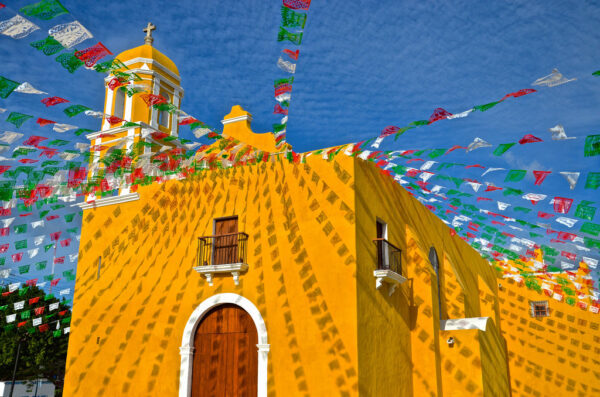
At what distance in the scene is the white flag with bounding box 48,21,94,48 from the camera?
691 cm

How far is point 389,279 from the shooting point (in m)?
12.1

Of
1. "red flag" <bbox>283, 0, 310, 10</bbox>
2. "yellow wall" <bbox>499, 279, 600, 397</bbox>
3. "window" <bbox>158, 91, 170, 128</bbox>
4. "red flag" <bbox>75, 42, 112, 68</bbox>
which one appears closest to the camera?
"red flag" <bbox>283, 0, 310, 10</bbox>

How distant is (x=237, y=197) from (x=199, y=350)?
382 centimetres

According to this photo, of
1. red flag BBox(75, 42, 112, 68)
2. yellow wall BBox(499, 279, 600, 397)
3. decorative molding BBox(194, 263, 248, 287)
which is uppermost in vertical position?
red flag BBox(75, 42, 112, 68)

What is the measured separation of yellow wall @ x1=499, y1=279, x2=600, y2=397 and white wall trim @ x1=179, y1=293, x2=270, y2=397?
12066 millimetres

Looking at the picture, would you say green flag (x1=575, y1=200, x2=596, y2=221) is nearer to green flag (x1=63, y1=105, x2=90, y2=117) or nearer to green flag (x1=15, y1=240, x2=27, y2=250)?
green flag (x1=63, y1=105, x2=90, y2=117)

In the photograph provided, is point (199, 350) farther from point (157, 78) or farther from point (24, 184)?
point (157, 78)

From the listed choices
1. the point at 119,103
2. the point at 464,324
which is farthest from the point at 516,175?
the point at 119,103

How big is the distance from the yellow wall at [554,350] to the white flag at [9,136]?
1816cm

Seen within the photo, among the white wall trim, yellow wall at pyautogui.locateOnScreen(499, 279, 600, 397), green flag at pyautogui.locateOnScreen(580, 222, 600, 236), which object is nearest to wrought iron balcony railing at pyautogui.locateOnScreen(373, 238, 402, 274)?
the white wall trim

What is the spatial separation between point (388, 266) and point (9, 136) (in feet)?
27.8

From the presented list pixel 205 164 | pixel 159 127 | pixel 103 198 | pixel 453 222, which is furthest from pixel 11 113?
pixel 453 222

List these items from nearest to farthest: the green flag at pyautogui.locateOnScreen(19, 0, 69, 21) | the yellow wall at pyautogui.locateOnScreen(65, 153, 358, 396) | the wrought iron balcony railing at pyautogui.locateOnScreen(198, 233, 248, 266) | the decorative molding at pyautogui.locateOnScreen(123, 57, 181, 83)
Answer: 1. the green flag at pyautogui.locateOnScreen(19, 0, 69, 21)
2. the yellow wall at pyautogui.locateOnScreen(65, 153, 358, 396)
3. the wrought iron balcony railing at pyautogui.locateOnScreen(198, 233, 248, 266)
4. the decorative molding at pyautogui.locateOnScreen(123, 57, 181, 83)

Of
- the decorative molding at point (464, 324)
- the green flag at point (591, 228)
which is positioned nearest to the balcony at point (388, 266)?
the decorative molding at point (464, 324)
